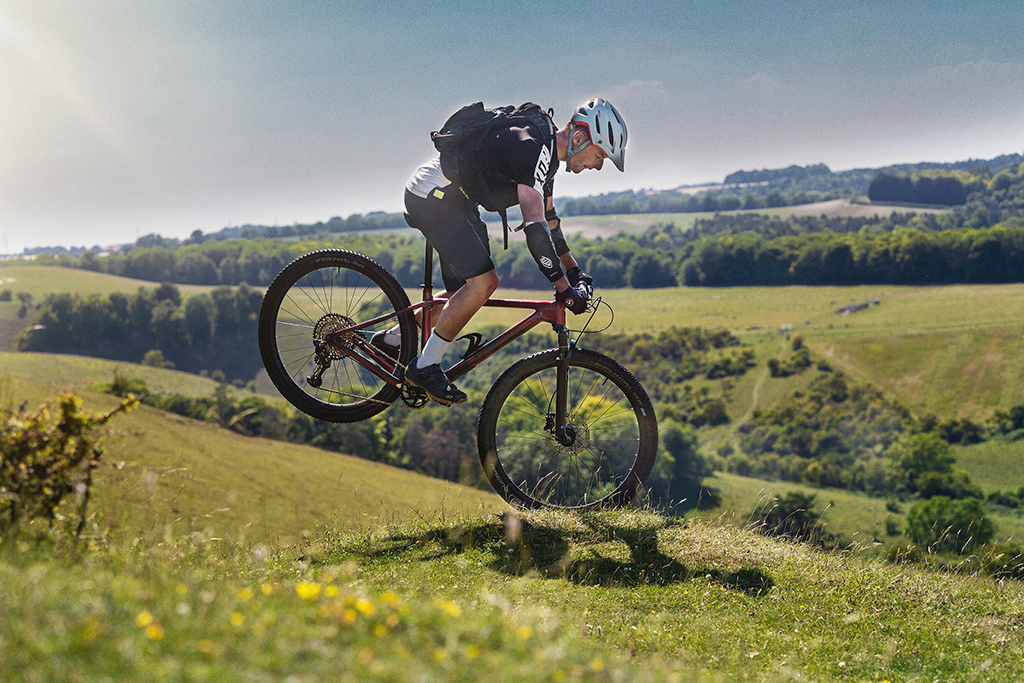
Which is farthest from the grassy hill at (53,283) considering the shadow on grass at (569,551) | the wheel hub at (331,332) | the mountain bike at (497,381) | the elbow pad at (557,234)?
the elbow pad at (557,234)

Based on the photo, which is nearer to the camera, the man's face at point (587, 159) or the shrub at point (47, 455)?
the shrub at point (47, 455)

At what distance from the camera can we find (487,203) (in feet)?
23.6

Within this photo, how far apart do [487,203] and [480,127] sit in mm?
734

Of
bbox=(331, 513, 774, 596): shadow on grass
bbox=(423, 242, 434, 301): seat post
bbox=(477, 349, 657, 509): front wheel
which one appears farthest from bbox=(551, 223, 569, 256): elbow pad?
bbox=(331, 513, 774, 596): shadow on grass

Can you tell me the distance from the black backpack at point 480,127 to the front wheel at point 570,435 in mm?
1601

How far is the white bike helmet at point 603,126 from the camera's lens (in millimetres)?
7293

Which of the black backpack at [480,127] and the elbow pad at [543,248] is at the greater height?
the black backpack at [480,127]

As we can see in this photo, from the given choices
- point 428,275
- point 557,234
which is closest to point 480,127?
point 557,234

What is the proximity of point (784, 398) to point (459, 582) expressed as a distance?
157411mm

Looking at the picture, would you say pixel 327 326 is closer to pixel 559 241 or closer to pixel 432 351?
pixel 432 351

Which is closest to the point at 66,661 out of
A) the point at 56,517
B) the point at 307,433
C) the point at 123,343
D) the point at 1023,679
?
the point at 56,517

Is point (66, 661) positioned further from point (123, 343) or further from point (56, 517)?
point (123, 343)

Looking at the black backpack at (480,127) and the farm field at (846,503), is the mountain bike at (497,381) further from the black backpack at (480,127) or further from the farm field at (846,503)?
the farm field at (846,503)

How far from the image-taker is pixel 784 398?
152625 mm
